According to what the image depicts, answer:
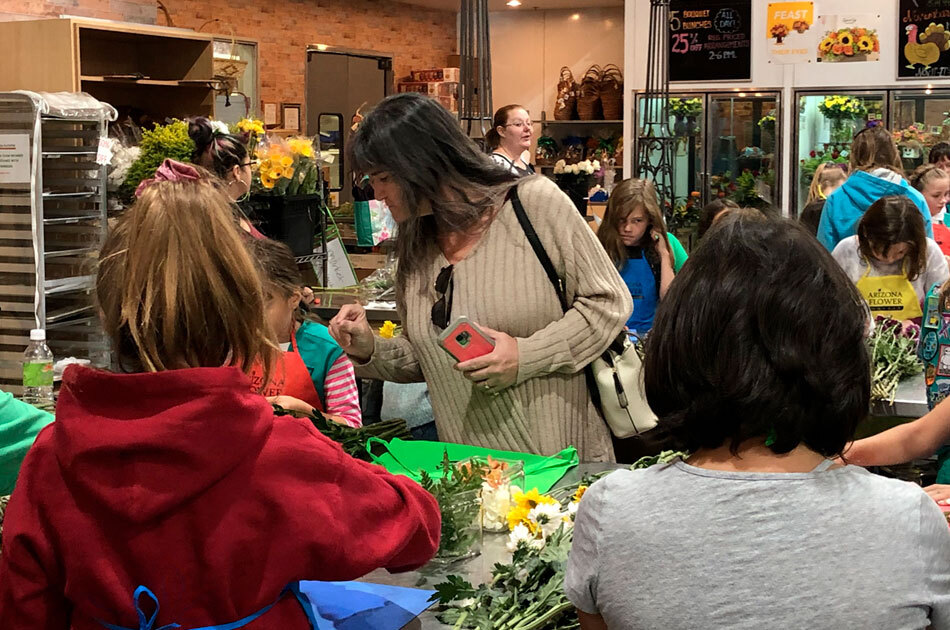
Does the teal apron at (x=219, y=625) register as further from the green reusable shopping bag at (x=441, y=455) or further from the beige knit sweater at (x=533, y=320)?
the beige knit sweater at (x=533, y=320)

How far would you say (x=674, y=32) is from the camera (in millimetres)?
9969

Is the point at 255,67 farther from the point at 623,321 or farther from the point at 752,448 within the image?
the point at 752,448

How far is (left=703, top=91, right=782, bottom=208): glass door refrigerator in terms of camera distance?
9727mm

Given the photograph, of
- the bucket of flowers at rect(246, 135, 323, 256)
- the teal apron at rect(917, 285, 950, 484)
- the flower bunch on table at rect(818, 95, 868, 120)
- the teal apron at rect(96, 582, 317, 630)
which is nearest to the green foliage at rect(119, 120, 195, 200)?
the bucket of flowers at rect(246, 135, 323, 256)

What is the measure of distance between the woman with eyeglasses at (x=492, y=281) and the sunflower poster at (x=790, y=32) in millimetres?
7719

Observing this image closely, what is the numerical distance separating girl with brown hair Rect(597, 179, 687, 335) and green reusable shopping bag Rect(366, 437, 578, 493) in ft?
8.47

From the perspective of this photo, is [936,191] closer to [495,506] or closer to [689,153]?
[689,153]

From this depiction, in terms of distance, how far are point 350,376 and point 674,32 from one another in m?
7.75

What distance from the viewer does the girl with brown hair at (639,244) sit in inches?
202

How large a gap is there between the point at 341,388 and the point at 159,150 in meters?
2.26

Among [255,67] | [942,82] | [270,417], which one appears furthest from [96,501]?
[942,82]

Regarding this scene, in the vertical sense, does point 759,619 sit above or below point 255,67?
below

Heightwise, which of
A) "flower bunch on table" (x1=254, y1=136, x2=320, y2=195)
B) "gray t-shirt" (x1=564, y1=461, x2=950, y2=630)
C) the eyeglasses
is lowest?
"gray t-shirt" (x1=564, y1=461, x2=950, y2=630)

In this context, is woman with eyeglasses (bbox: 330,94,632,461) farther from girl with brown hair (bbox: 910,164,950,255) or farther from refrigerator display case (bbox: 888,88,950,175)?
refrigerator display case (bbox: 888,88,950,175)
